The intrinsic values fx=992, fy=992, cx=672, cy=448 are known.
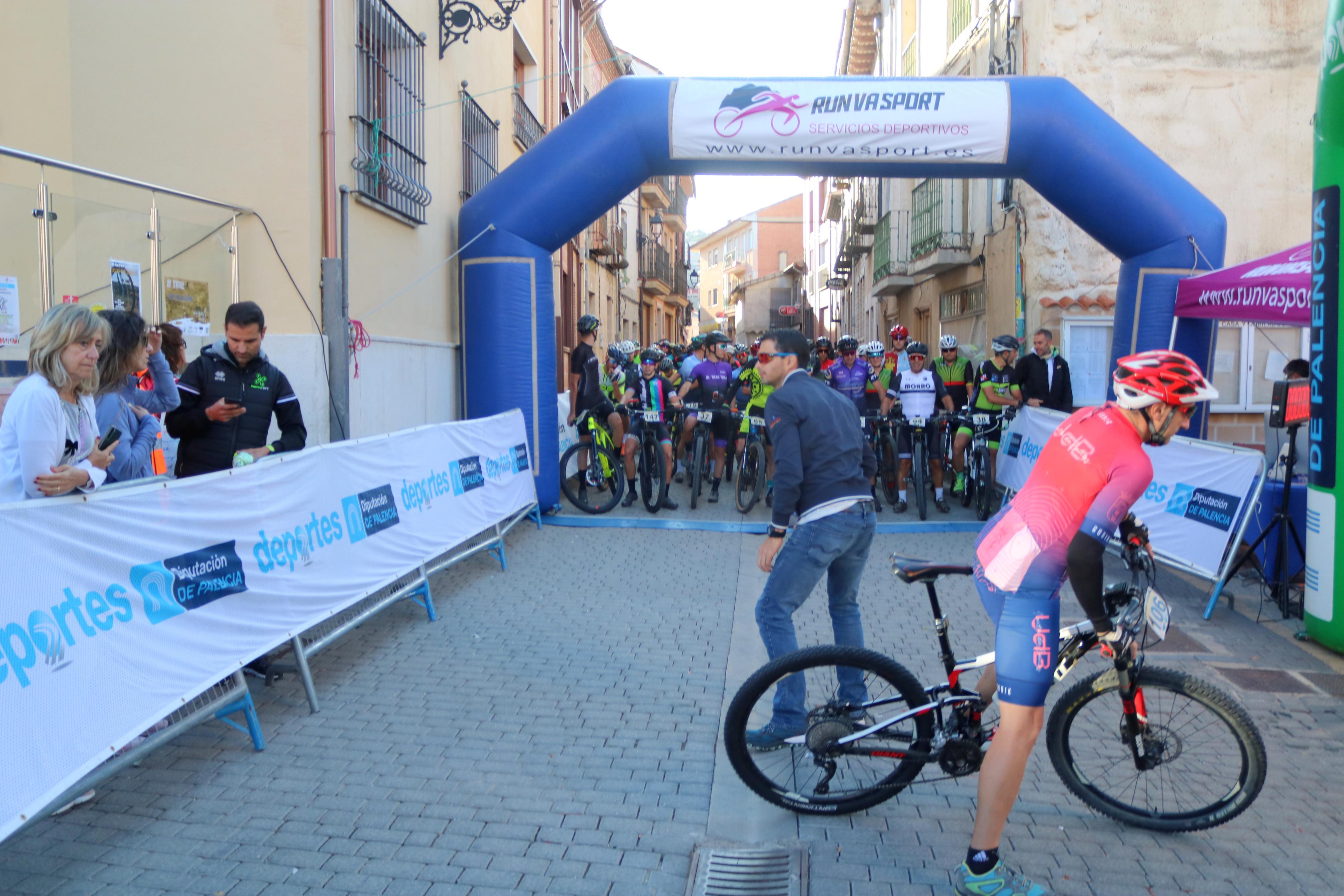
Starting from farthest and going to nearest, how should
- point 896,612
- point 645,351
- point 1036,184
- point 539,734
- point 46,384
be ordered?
point 645,351 < point 1036,184 < point 896,612 < point 539,734 < point 46,384

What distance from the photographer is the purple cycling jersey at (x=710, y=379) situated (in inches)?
499

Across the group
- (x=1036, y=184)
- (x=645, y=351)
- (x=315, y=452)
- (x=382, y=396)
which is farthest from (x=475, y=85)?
(x=315, y=452)

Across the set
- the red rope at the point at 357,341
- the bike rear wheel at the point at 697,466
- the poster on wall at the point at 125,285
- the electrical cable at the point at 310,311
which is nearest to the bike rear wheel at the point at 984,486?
the bike rear wheel at the point at 697,466

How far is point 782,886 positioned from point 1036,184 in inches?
318

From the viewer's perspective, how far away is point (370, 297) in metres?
8.63

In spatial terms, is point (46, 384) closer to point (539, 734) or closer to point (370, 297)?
point (539, 734)

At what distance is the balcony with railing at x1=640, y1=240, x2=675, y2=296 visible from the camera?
1300 inches

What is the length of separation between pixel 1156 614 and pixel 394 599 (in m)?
4.19

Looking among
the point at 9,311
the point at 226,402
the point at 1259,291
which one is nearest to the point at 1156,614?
the point at 226,402

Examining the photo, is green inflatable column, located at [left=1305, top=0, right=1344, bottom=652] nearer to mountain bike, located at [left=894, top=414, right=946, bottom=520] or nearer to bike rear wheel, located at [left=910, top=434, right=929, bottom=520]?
bike rear wheel, located at [left=910, top=434, right=929, bottom=520]

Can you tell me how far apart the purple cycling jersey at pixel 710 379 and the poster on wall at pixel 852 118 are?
3826mm

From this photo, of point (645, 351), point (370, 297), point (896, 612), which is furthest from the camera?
point (645, 351)

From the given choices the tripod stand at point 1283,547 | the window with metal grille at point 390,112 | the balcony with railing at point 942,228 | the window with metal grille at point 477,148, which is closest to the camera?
the tripod stand at point 1283,547

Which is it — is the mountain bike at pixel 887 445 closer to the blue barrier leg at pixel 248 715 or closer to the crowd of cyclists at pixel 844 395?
the crowd of cyclists at pixel 844 395
